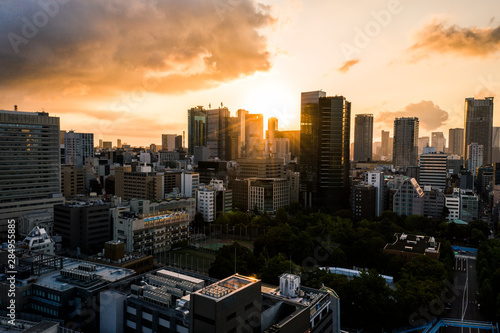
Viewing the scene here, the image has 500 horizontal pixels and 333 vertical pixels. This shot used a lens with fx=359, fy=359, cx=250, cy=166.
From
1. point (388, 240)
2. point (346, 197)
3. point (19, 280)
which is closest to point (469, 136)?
point (346, 197)

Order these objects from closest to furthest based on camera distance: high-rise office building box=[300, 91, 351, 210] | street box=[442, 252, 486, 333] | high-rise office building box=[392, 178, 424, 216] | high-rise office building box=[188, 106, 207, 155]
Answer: street box=[442, 252, 486, 333]
high-rise office building box=[392, 178, 424, 216]
high-rise office building box=[300, 91, 351, 210]
high-rise office building box=[188, 106, 207, 155]

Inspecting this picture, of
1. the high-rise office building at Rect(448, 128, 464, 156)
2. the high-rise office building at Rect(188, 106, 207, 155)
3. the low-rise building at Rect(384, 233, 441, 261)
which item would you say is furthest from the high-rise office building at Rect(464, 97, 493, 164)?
the high-rise office building at Rect(188, 106, 207, 155)

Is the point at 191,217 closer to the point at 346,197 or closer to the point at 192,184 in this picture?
the point at 192,184

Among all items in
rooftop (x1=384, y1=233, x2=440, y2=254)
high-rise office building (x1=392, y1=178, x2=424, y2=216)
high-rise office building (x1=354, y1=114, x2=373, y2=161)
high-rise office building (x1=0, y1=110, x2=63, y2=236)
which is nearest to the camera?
rooftop (x1=384, y1=233, x2=440, y2=254)

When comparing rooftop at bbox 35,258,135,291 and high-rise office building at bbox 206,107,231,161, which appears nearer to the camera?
rooftop at bbox 35,258,135,291

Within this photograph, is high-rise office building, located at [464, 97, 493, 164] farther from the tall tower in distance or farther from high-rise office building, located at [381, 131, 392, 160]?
high-rise office building, located at [381, 131, 392, 160]

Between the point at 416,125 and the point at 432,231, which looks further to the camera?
the point at 416,125

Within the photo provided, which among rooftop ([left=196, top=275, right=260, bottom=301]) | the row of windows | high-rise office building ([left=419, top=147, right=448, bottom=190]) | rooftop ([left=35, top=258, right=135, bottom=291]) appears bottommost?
the row of windows

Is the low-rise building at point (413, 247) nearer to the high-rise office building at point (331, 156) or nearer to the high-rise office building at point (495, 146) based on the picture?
the high-rise office building at point (331, 156)
